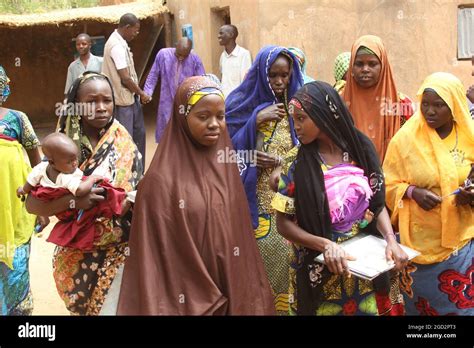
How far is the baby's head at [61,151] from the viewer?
11.5 ft

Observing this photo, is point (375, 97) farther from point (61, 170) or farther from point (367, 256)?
point (61, 170)

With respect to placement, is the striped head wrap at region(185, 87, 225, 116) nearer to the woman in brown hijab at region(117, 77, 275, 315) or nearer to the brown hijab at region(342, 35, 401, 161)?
the woman in brown hijab at region(117, 77, 275, 315)

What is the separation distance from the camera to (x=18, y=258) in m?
4.73

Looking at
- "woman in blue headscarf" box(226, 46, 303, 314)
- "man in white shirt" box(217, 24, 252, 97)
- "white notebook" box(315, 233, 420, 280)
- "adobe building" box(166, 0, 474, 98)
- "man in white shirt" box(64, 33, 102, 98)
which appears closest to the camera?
"white notebook" box(315, 233, 420, 280)

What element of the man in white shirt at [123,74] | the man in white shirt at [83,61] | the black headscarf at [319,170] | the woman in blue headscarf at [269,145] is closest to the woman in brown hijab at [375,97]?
the woman in blue headscarf at [269,145]

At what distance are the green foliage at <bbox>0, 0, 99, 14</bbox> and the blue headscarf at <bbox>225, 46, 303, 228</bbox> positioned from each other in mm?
14888

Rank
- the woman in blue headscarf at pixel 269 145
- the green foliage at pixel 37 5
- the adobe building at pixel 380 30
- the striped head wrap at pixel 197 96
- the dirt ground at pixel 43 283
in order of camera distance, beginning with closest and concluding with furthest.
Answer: the striped head wrap at pixel 197 96, the woman in blue headscarf at pixel 269 145, the dirt ground at pixel 43 283, the adobe building at pixel 380 30, the green foliage at pixel 37 5

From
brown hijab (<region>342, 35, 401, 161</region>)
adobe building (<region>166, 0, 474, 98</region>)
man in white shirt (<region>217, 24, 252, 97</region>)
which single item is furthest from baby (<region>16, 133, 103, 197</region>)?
adobe building (<region>166, 0, 474, 98</region>)

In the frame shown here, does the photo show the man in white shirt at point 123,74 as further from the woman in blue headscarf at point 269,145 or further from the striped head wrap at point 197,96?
the striped head wrap at point 197,96

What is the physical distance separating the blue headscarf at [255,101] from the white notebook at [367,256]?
4.60 feet

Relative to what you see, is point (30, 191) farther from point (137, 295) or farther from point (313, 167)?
point (313, 167)

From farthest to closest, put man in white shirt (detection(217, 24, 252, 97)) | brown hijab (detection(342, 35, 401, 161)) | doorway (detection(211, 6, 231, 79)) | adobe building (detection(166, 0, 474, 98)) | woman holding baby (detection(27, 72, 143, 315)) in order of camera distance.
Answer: doorway (detection(211, 6, 231, 79)) → man in white shirt (detection(217, 24, 252, 97)) → adobe building (detection(166, 0, 474, 98)) → brown hijab (detection(342, 35, 401, 161)) → woman holding baby (detection(27, 72, 143, 315))

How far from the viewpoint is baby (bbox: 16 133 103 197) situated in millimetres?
3520
